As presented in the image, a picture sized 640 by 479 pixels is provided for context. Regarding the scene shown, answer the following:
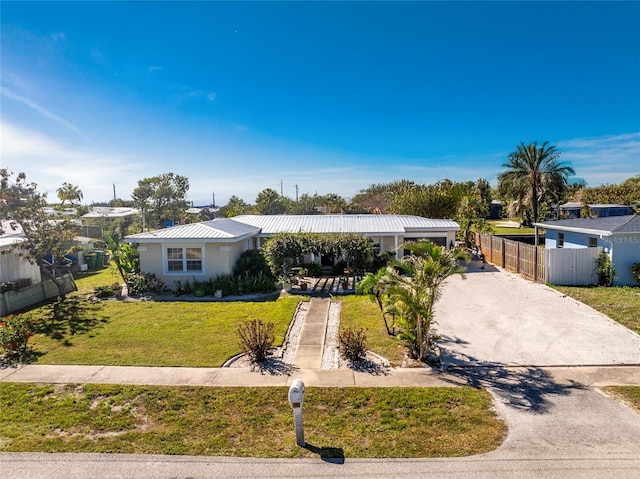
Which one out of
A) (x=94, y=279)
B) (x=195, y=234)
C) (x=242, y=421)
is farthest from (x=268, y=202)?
(x=242, y=421)

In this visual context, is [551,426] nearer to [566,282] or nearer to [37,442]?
[37,442]

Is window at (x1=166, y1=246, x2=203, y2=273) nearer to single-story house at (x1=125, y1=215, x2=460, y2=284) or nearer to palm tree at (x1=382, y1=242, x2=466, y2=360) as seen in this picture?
single-story house at (x1=125, y1=215, x2=460, y2=284)

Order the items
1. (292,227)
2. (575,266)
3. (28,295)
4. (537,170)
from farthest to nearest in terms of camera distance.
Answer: (537,170)
(292,227)
(575,266)
(28,295)

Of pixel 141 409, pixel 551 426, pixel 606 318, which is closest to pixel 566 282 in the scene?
pixel 606 318

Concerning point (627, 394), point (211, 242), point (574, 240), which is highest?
point (211, 242)

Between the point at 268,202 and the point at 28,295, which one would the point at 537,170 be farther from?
the point at 28,295

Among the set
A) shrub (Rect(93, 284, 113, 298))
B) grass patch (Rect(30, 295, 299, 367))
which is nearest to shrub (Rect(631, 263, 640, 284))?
grass patch (Rect(30, 295, 299, 367))
